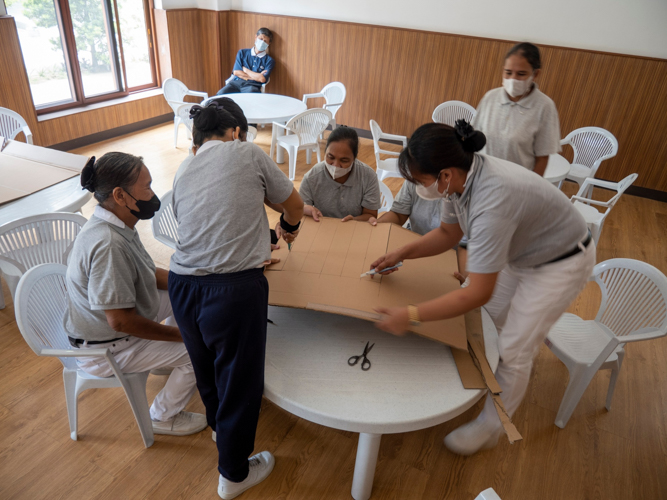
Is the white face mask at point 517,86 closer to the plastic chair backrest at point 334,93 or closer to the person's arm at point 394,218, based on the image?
the person's arm at point 394,218

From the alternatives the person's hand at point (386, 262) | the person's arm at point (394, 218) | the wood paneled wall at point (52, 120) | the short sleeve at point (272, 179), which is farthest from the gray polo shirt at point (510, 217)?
the wood paneled wall at point (52, 120)

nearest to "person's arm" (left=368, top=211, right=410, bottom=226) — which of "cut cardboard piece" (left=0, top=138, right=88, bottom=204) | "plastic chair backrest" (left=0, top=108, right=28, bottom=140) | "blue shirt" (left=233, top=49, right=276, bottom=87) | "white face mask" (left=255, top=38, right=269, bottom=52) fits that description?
"cut cardboard piece" (left=0, top=138, right=88, bottom=204)

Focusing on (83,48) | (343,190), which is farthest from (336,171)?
(83,48)

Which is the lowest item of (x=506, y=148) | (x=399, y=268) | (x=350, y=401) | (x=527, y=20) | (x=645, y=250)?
(x=645, y=250)

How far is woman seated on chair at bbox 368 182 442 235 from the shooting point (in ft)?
7.62

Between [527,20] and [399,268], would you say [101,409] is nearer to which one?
[399,268]

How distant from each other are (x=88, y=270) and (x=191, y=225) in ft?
1.50

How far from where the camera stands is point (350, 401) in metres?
1.42

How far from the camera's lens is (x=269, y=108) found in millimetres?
4797

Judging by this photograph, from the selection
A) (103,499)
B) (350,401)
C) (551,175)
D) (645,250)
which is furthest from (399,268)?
(645,250)

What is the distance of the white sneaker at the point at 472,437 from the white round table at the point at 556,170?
1.98m

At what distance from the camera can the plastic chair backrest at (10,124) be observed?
3.46 m

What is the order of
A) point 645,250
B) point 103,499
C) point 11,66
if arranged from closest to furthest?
point 103,499, point 645,250, point 11,66

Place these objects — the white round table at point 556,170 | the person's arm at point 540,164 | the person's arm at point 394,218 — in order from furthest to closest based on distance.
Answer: the white round table at point 556,170, the person's arm at point 540,164, the person's arm at point 394,218
